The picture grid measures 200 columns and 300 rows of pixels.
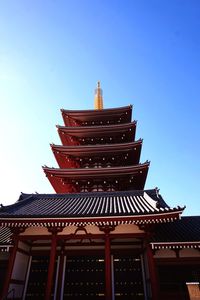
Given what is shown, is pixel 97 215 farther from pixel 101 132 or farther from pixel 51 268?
pixel 101 132

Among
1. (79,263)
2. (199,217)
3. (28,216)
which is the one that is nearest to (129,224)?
(79,263)

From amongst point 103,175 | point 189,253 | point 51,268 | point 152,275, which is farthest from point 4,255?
point 189,253

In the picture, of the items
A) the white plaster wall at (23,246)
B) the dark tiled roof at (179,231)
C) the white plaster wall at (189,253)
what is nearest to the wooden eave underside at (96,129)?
the dark tiled roof at (179,231)

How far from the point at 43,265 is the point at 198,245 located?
7508 mm

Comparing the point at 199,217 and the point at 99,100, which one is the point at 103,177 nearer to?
the point at 199,217

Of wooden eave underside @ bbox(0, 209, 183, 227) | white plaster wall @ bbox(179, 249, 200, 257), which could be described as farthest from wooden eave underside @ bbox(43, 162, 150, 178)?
white plaster wall @ bbox(179, 249, 200, 257)

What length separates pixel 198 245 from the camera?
9617 mm

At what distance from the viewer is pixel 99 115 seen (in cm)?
2061

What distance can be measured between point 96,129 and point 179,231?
10.6m

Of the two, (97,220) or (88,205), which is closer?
(97,220)

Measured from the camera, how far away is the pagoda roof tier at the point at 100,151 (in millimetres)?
17328

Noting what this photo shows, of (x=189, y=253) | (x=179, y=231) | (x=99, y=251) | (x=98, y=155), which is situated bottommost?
(x=189, y=253)

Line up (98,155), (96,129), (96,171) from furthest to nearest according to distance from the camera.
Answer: (96,129), (98,155), (96,171)

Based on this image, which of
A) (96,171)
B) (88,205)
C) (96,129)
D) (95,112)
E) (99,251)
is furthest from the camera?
(95,112)
